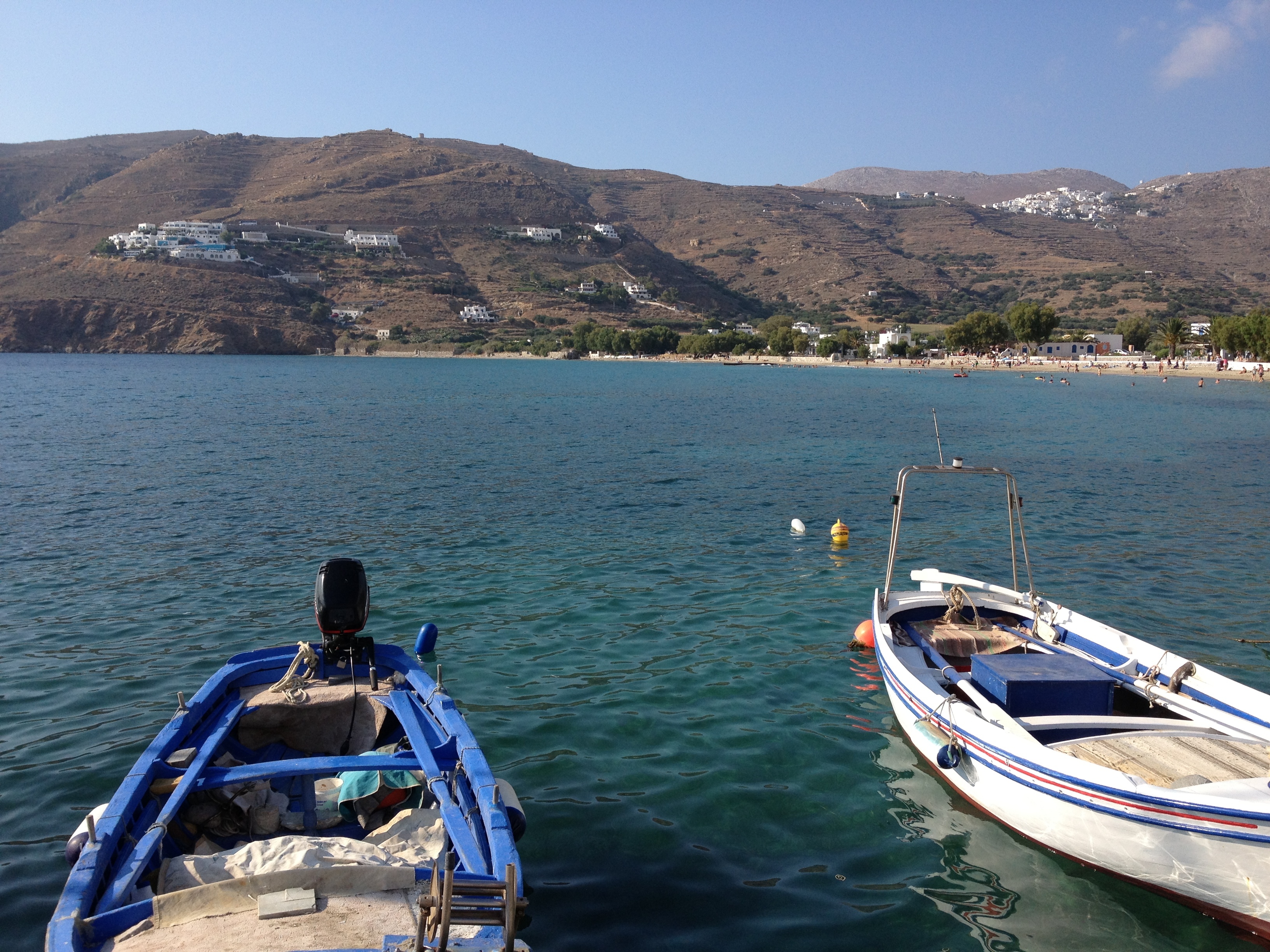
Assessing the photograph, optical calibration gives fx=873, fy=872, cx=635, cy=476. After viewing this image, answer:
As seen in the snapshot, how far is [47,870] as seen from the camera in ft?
24.1

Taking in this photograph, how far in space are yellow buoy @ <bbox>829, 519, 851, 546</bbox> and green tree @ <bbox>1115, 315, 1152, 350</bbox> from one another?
14762 cm

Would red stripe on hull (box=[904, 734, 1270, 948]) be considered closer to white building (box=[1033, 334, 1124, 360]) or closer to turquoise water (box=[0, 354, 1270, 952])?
turquoise water (box=[0, 354, 1270, 952])

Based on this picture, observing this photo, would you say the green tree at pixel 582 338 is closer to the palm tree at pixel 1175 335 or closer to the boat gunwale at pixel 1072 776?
the palm tree at pixel 1175 335

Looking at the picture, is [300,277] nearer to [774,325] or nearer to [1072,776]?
[774,325]

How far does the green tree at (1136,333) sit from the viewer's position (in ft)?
471

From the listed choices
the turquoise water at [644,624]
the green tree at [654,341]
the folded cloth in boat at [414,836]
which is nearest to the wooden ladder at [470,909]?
the folded cloth in boat at [414,836]

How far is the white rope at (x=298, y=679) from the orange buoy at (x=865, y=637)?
7752 millimetres

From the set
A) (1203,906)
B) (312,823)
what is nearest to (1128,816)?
(1203,906)

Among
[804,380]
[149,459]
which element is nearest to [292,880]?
[149,459]

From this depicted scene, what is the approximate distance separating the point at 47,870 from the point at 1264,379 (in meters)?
116

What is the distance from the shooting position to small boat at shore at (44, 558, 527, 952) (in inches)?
191

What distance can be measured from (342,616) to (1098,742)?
24.1ft

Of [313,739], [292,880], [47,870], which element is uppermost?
[292,880]

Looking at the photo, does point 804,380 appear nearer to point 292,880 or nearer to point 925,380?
point 925,380
